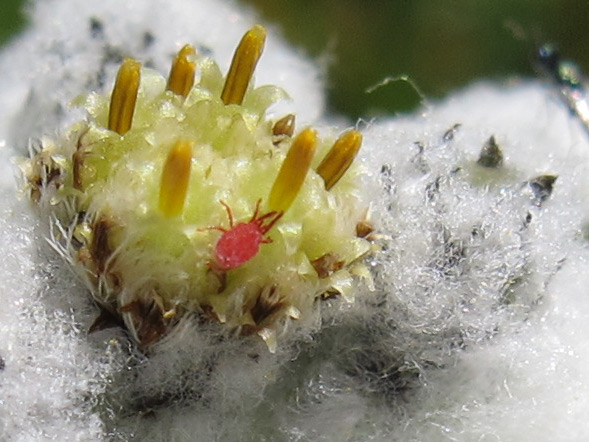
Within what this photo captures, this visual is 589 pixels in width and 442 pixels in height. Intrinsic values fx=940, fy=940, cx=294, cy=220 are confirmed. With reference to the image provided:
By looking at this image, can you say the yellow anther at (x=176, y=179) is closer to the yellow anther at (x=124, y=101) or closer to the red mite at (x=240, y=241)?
the red mite at (x=240, y=241)

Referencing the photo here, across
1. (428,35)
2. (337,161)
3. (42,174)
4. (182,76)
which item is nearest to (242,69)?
(182,76)

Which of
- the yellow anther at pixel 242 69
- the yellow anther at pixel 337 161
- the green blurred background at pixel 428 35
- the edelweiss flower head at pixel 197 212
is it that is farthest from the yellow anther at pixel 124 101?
the green blurred background at pixel 428 35

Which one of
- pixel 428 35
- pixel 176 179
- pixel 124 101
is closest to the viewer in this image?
pixel 176 179

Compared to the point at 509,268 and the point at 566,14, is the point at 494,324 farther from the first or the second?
the point at 566,14

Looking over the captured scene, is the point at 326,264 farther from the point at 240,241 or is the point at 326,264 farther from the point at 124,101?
the point at 124,101

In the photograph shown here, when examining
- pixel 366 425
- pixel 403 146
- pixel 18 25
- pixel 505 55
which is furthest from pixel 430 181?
pixel 505 55

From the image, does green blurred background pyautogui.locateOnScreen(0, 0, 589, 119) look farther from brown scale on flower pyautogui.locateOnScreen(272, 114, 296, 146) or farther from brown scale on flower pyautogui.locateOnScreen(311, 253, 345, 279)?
brown scale on flower pyautogui.locateOnScreen(311, 253, 345, 279)
